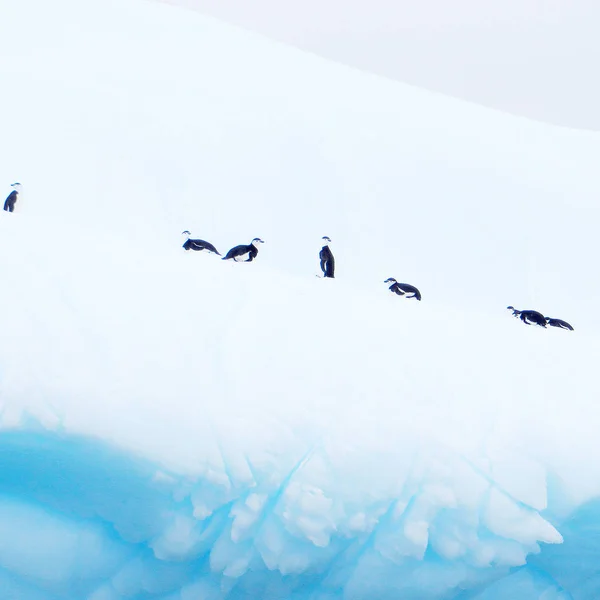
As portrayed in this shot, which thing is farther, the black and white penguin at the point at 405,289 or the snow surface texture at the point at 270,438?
the black and white penguin at the point at 405,289

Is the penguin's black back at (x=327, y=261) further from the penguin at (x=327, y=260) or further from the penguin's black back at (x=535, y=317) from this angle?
the penguin's black back at (x=535, y=317)

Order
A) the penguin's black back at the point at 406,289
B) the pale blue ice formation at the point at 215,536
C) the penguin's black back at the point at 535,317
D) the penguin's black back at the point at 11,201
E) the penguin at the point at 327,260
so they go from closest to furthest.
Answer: the pale blue ice formation at the point at 215,536 < the penguin's black back at the point at 535,317 < the penguin's black back at the point at 406,289 < the penguin's black back at the point at 11,201 < the penguin at the point at 327,260

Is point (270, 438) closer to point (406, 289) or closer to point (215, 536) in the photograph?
point (215, 536)

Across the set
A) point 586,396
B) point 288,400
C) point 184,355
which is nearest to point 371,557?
point 288,400

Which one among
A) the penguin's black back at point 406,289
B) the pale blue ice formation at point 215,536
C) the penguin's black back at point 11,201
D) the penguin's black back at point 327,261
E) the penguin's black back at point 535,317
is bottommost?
the pale blue ice formation at point 215,536

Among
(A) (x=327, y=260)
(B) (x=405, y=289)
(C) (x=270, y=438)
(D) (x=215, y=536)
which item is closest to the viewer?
(D) (x=215, y=536)

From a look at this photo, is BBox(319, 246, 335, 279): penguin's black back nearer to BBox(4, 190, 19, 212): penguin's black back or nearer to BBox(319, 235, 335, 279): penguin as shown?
BBox(319, 235, 335, 279): penguin

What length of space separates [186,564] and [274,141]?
27.0 ft

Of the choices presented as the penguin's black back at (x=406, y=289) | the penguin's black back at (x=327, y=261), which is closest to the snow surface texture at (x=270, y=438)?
the penguin's black back at (x=406, y=289)

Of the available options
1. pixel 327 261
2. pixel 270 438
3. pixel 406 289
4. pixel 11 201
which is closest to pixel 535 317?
Answer: pixel 406 289

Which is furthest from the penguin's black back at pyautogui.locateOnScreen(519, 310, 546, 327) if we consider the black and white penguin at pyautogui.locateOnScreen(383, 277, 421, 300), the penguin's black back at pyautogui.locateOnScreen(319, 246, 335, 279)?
the penguin's black back at pyautogui.locateOnScreen(319, 246, 335, 279)

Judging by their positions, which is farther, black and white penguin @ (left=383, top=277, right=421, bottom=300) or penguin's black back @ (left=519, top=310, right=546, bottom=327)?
black and white penguin @ (left=383, top=277, right=421, bottom=300)

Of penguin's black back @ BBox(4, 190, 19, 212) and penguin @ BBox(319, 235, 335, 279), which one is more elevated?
penguin @ BBox(319, 235, 335, 279)

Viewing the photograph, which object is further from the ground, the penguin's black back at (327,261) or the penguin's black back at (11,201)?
the penguin's black back at (327,261)
